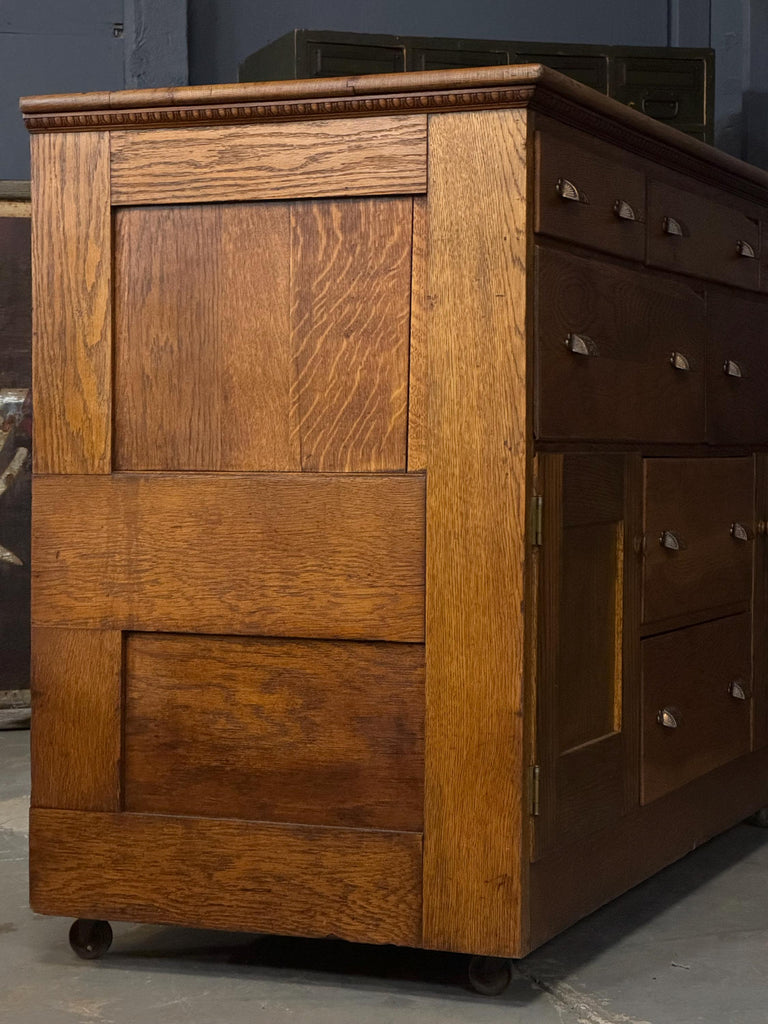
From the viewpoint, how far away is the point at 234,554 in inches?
80.7

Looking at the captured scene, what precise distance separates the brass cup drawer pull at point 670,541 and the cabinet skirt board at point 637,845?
44 cm

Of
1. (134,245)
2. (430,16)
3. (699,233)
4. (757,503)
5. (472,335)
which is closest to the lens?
(472,335)

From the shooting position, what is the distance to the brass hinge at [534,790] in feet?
6.53

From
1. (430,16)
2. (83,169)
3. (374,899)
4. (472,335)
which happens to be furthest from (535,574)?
(430,16)

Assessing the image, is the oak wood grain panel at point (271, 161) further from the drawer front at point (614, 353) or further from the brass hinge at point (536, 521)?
the brass hinge at point (536, 521)

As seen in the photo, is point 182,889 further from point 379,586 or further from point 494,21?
point 494,21

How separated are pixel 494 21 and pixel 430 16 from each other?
7.4 inches

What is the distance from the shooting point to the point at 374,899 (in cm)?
201

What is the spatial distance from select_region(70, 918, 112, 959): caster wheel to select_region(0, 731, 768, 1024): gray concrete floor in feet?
0.06

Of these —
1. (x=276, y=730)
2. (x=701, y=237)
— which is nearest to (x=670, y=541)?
(x=701, y=237)

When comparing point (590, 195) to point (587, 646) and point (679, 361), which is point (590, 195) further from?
point (587, 646)

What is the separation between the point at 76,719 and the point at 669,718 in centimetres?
98

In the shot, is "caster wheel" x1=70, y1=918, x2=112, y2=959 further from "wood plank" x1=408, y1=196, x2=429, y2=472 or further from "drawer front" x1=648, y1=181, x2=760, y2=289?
"drawer front" x1=648, y1=181, x2=760, y2=289

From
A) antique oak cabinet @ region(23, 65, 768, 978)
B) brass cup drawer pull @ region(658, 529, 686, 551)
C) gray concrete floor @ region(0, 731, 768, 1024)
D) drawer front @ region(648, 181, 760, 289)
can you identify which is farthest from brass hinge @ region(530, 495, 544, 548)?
gray concrete floor @ region(0, 731, 768, 1024)
